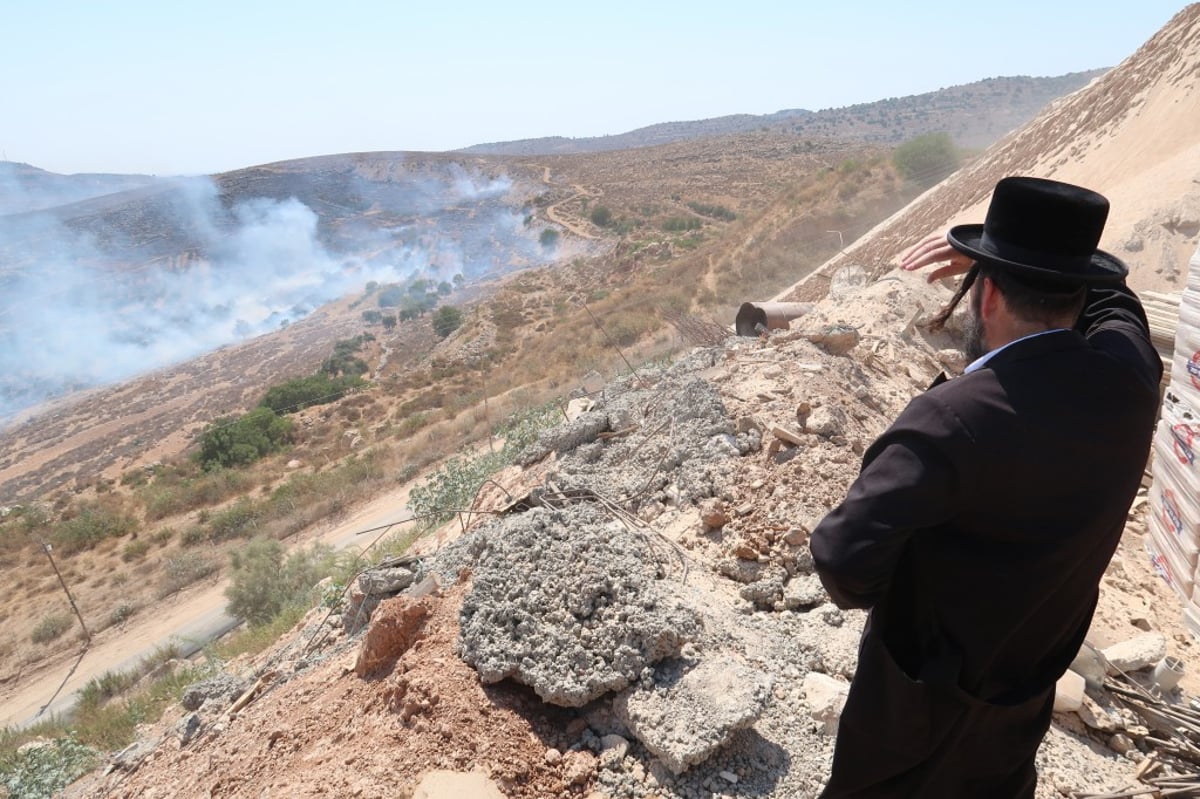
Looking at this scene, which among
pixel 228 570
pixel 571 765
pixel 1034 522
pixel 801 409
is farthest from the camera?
pixel 228 570

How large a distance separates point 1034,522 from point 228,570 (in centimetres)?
1395

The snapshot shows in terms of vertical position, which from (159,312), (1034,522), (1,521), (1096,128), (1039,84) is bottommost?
(1,521)

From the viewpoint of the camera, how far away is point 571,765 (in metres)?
2.79

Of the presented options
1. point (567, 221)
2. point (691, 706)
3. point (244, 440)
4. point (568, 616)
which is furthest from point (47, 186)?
point (691, 706)

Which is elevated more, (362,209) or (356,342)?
(362,209)

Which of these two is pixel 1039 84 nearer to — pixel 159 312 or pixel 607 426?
pixel 159 312

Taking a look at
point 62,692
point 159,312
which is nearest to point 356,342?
point 159,312

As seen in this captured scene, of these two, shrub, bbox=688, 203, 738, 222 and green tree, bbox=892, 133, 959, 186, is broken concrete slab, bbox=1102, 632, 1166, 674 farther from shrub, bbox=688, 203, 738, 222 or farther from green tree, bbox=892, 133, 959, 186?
shrub, bbox=688, 203, 738, 222

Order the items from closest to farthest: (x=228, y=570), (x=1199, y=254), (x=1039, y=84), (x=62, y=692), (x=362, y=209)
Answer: (x=1199, y=254) → (x=62, y=692) → (x=228, y=570) → (x=362, y=209) → (x=1039, y=84)

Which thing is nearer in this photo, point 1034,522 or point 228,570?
point 1034,522

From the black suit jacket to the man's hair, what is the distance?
0.06 meters

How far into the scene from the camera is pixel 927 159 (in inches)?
952

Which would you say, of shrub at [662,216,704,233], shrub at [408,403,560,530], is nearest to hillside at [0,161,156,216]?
shrub at [662,216,704,233]

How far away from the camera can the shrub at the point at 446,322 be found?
3252 centimetres
